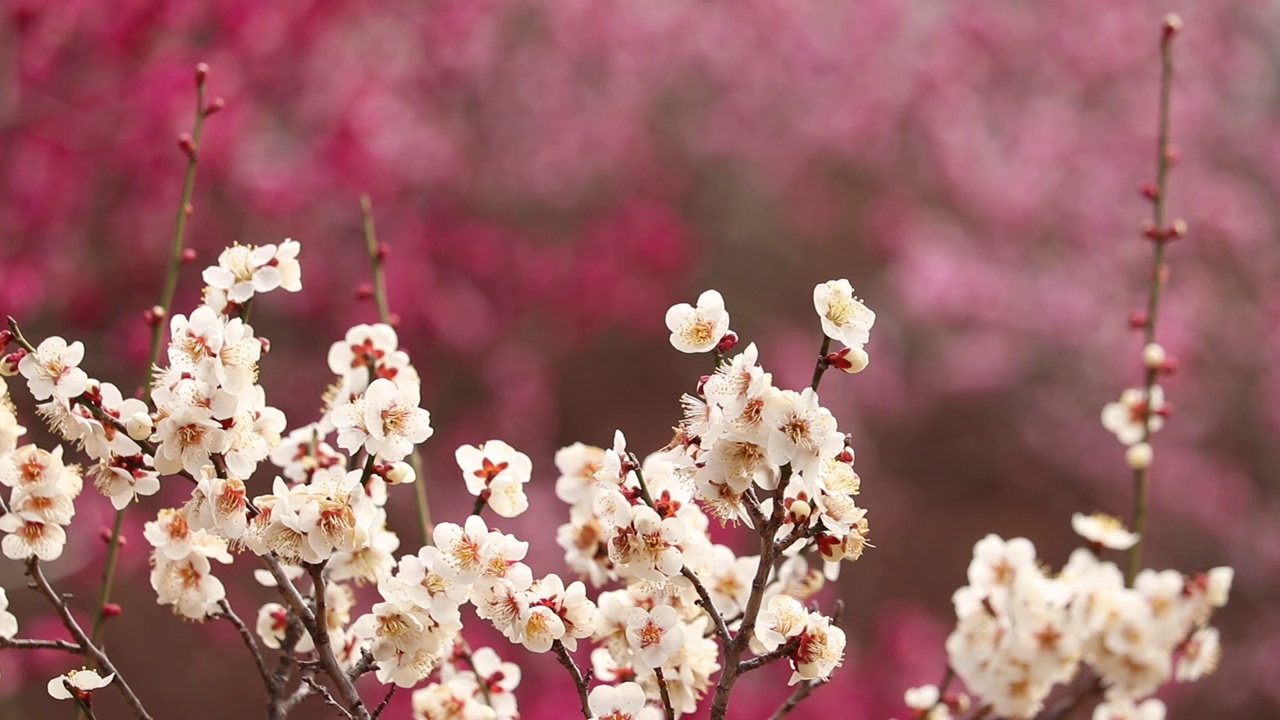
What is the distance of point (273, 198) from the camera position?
7.44ft

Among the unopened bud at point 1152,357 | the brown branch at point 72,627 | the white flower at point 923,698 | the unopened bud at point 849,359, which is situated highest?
the unopened bud at point 1152,357

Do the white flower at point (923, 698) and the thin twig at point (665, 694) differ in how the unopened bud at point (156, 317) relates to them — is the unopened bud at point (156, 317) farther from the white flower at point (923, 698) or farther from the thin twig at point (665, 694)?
the white flower at point (923, 698)

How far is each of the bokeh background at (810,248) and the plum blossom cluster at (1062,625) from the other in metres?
1.64

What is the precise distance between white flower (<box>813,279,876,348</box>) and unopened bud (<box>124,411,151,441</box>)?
356 mm

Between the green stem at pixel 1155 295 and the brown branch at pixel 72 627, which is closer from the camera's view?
the brown branch at pixel 72 627

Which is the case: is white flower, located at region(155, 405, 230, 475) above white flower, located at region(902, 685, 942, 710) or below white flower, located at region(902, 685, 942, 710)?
below

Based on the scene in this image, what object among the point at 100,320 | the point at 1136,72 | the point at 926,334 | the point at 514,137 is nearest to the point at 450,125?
the point at 514,137

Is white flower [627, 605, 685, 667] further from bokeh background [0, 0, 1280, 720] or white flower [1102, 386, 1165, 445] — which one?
bokeh background [0, 0, 1280, 720]

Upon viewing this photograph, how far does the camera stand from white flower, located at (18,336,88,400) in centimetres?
55

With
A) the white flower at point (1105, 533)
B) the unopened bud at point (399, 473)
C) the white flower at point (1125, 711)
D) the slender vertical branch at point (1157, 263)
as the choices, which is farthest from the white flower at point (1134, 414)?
the unopened bud at point (399, 473)

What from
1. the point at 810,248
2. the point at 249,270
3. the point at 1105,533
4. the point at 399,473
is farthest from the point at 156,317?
the point at 810,248

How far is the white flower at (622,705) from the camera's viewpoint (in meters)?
0.59

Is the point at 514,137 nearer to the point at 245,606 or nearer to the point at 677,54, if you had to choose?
the point at 677,54

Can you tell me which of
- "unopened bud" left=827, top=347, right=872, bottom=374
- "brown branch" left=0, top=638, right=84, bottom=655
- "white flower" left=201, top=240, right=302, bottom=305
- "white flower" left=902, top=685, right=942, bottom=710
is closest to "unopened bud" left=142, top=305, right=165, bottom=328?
"white flower" left=201, top=240, right=302, bottom=305
